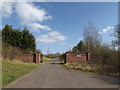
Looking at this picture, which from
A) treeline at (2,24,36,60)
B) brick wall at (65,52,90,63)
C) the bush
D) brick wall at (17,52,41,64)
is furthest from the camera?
treeline at (2,24,36,60)

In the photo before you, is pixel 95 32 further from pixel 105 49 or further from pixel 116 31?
pixel 116 31

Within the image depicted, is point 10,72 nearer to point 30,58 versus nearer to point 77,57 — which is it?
point 30,58

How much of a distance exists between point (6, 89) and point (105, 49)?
18.6 meters

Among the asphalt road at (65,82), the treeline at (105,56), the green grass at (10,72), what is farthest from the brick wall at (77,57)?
the asphalt road at (65,82)

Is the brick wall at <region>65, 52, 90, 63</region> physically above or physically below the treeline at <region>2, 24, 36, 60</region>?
below

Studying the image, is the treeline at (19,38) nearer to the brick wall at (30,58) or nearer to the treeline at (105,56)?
the brick wall at (30,58)

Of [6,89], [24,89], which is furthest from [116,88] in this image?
[6,89]

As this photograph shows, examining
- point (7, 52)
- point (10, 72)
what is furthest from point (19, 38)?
point (10, 72)

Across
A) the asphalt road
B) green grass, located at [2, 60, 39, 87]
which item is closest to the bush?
green grass, located at [2, 60, 39, 87]

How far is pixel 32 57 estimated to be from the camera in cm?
3331

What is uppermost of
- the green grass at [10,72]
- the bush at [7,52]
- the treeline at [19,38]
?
the treeline at [19,38]

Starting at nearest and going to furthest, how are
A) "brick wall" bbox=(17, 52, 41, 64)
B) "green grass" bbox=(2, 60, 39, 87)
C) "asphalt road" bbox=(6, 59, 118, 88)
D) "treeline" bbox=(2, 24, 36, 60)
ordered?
"asphalt road" bbox=(6, 59, 118, 88), "green grass" bbox=(2, 60, 39, 87), "brick wall" bbox=(17, 52, 41, 64), "treeline" bbox=(2, 24, 36, 60)

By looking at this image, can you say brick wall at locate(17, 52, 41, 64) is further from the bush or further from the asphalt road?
the asphalt road

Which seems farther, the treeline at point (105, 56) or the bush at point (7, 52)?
the bush at point (7, 52)
